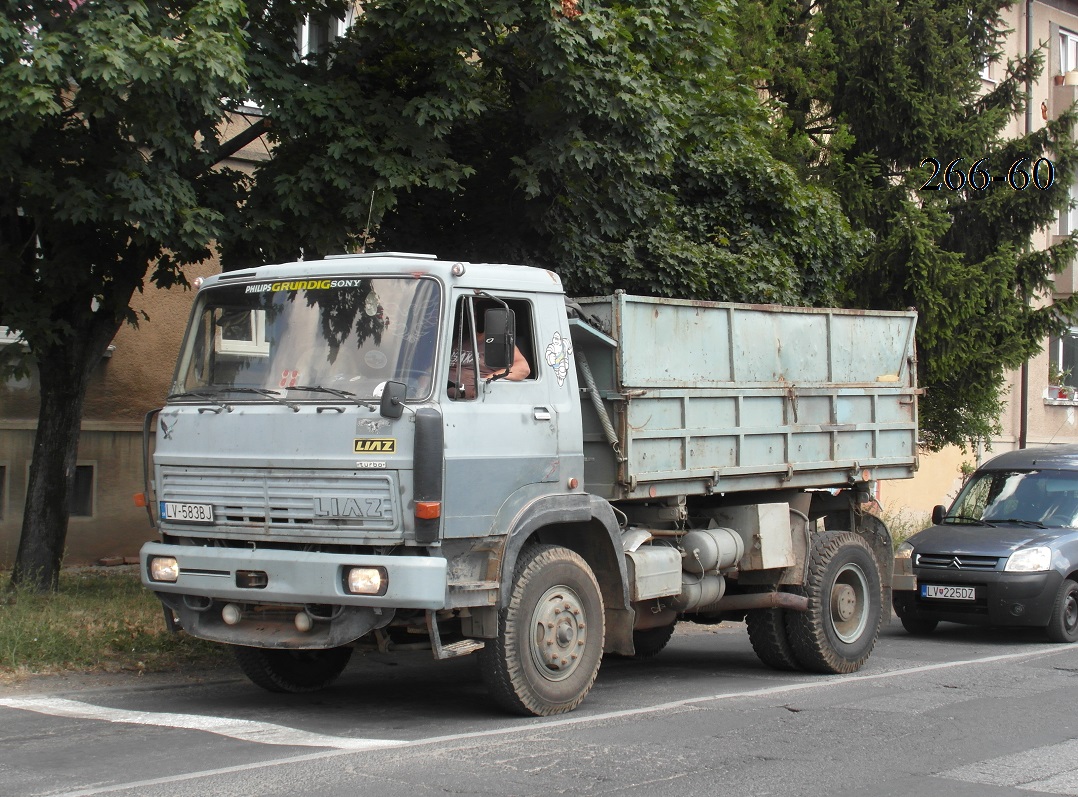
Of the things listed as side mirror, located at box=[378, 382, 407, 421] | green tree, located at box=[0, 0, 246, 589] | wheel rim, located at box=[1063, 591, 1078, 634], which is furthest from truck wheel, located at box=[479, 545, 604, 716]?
wheel rim, located at box=[1063, 591, 1078, 634]

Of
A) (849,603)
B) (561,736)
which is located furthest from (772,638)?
(561,736)

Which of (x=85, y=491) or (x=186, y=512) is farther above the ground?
(x=186, y=512)

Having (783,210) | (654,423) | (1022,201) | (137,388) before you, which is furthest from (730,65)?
(654,423)

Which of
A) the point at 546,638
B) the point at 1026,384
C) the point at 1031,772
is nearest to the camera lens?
the point at 1031,772

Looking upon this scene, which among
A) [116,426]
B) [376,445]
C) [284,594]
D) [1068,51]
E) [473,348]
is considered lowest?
[284,594]

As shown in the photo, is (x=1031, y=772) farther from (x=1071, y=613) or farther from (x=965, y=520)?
(x=965, y=520)

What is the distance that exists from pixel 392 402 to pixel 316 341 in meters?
0.77

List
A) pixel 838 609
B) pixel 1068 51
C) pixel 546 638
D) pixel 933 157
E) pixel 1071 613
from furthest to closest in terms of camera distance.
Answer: pixel 1068 51 < pixel 933 157 < pixel 1071 613 < pixel 838 609 < pixel 546 638

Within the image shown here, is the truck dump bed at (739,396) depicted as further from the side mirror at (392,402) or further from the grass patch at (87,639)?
the grass patch at (87,639)

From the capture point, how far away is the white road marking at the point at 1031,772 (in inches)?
242

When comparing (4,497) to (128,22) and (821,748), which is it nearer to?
(128,22)

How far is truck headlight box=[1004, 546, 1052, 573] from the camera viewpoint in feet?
38.7

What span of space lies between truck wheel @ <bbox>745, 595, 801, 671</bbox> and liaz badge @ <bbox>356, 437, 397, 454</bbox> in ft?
13.2

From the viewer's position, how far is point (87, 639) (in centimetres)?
930
